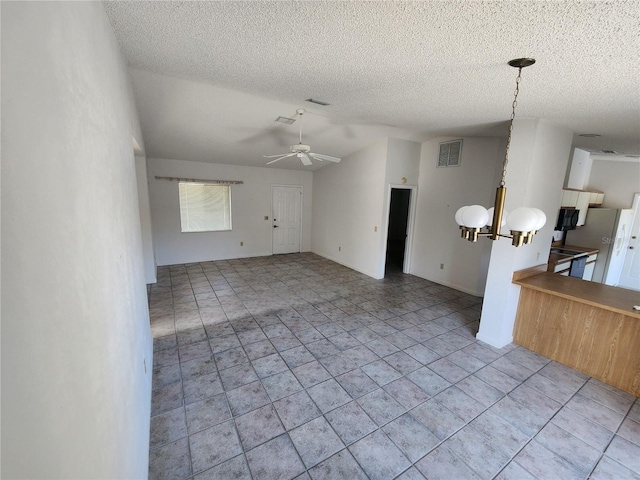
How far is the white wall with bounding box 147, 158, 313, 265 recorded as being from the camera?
5.64 meters

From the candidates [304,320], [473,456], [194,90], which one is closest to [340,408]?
[473,456]

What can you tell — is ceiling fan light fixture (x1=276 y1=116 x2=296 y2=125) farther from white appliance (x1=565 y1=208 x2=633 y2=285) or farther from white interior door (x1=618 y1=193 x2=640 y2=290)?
white interior door (x1=618 y1=193 x2=640 y2=290)

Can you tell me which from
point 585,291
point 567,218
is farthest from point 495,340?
point 567,218

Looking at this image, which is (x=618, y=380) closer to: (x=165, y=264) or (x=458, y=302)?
(x=458, y=302)

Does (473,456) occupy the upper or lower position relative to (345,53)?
lower

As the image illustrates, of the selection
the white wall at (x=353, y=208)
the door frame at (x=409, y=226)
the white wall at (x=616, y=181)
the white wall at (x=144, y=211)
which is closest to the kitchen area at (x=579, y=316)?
the white wall at (x=616, y=181)

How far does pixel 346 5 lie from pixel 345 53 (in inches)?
19.5

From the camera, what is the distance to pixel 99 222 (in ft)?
3.62

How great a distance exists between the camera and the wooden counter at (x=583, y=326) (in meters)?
2.49

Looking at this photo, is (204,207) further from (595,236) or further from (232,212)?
(595,236)

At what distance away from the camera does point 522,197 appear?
2.95 metres

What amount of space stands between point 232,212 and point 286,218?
4.70ft

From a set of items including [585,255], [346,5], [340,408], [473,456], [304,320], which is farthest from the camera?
[585,255]

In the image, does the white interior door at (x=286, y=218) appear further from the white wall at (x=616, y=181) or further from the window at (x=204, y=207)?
the white wall at (x=616, y=181)
